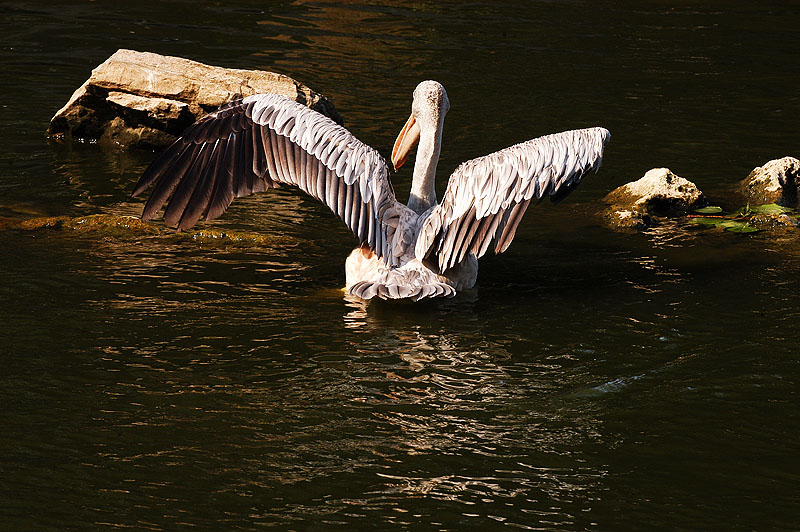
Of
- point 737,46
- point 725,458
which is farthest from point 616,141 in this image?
point 725,458

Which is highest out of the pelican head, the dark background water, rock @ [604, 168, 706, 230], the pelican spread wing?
the pelican head

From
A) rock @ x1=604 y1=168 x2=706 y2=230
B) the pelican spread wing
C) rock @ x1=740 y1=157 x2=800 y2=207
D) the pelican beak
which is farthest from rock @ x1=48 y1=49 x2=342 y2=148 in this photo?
rock @ x1=740 y1=157 x2=800 y2=207

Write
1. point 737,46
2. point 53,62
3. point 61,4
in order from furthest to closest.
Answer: point 61,4 → point 737,46 → point 53,62

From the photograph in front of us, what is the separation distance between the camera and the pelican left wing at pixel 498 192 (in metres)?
6.13

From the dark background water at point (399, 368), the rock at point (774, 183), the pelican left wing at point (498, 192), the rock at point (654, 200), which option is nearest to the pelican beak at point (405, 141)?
the dark background water at point (399, 368)

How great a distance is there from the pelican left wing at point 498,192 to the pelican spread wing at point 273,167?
1.11ft

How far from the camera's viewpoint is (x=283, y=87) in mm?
9289

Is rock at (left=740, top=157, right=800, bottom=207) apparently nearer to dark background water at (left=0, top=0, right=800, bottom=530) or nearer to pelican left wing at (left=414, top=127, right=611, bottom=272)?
dark background water at (left=0, top=0, right=800, bottom=530)

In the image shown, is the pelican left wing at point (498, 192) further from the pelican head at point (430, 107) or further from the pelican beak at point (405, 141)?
the pelican beak at point (405, 141)

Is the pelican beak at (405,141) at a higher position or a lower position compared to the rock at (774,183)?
higher

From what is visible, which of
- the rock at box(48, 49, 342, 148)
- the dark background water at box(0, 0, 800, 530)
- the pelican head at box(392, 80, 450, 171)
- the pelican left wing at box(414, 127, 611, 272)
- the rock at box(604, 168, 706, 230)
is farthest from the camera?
the rock at box(48, 49, 342, 148)

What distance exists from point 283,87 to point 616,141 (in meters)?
2.99

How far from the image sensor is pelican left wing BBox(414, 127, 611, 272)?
613 centimetres

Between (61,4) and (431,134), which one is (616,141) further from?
(61,4)
